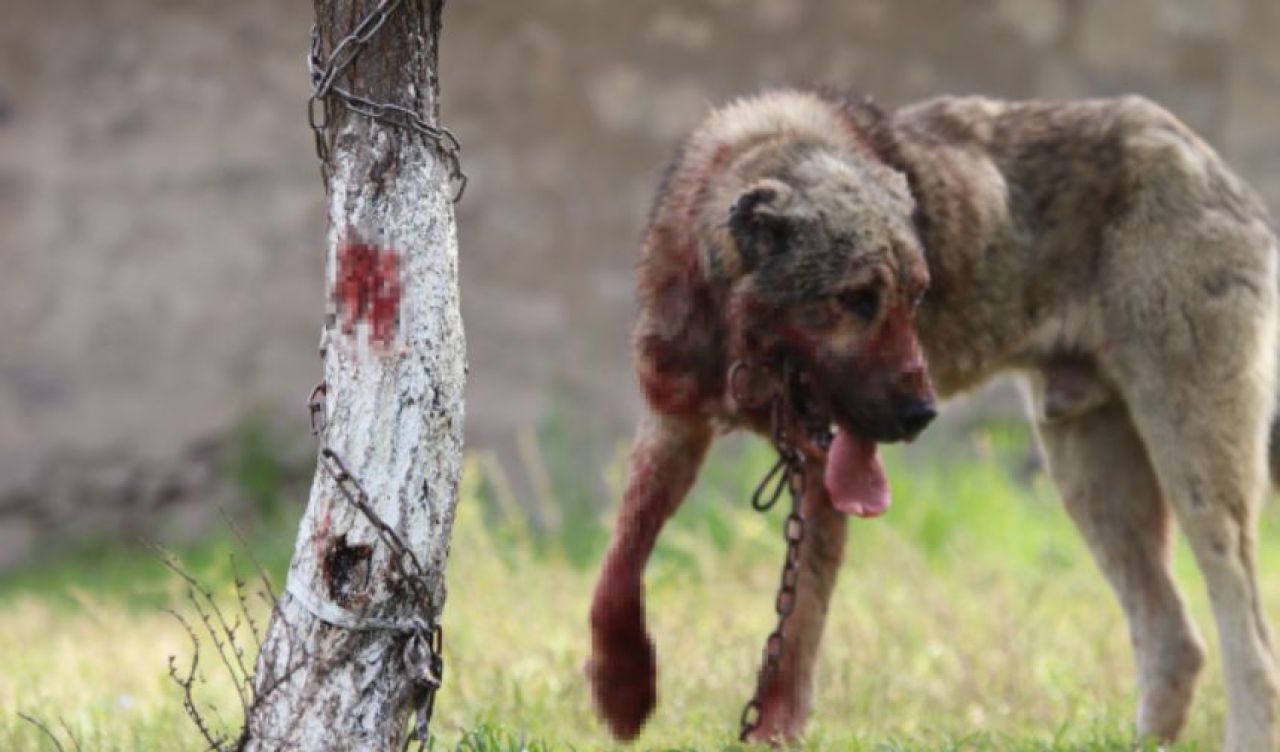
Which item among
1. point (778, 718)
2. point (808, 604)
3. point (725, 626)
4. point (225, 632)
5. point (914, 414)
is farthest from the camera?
point (725, 626)

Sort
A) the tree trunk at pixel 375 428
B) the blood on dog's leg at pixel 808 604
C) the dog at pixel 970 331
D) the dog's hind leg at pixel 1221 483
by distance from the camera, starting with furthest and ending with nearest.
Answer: the dog's hind leg at pixel 1221 483 → the blood on dog's leg at pixel 808 604 → the dog at pixel 970 331 → the tree trunk at pixel 375 428

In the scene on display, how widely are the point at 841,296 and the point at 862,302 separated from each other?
0.19ft

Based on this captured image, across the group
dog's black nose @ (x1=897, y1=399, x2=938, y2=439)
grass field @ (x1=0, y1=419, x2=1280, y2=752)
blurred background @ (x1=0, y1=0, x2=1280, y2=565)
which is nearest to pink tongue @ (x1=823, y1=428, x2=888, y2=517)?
dog's black nose @ (x1=897, y1=399, x2=938, y2=439)

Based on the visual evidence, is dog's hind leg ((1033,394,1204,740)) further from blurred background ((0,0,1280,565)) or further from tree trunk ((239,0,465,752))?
blurred background ((0,0,1280,565))

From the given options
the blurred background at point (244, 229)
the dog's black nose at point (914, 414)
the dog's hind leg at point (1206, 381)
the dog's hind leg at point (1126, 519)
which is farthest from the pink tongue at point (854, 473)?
the blurred background at point (244, 229)

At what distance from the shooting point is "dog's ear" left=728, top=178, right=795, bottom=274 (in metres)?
4.59

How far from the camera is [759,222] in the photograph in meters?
4.59

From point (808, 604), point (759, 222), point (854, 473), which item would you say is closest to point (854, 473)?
point (854, 473)

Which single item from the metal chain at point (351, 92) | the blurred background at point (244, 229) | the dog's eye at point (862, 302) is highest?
the blurred background at point (244, 229)

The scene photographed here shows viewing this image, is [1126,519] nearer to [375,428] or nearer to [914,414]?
[914,414]

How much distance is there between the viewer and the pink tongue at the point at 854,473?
15.3 ft

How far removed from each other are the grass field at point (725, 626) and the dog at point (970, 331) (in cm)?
40

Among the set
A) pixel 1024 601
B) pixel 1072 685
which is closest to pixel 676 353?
pixel 1072 685

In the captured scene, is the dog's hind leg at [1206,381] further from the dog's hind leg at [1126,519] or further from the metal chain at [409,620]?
the metal chain at [409,620]
